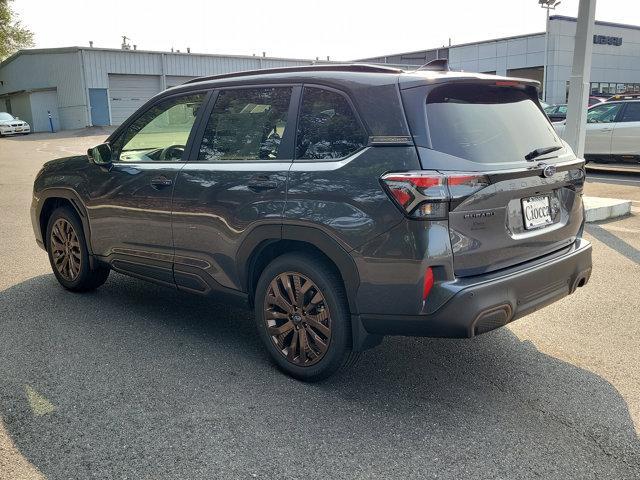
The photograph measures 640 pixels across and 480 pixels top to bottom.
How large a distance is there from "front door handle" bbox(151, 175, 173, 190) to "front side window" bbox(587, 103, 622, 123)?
1260cm

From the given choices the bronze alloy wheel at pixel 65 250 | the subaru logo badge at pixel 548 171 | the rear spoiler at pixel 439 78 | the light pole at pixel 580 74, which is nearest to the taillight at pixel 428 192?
the rear spoiler at pixel 439 78

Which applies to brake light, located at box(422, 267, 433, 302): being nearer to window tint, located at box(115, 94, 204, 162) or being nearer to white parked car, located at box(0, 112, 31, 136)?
window tint, located at box(115, 94, 204, 162)

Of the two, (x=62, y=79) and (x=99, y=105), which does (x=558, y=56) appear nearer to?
(x=99, y=105)

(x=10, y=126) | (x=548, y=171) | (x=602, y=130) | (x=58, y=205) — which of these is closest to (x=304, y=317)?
(x=548, y=171)

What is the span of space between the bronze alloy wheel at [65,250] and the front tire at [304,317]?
2.30 metres

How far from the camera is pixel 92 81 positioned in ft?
130

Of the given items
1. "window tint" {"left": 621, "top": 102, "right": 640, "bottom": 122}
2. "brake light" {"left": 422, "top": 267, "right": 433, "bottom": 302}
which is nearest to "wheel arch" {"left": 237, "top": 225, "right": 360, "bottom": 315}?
"brake light" {"left": 422, "top": 267, "right": 433, "bottom": 302}

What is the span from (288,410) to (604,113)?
13.5 meters

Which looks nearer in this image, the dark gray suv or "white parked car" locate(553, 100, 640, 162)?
the dark gray suv

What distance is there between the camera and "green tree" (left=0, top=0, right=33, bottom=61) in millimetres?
48375

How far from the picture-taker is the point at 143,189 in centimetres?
450

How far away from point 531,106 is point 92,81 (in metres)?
40.3

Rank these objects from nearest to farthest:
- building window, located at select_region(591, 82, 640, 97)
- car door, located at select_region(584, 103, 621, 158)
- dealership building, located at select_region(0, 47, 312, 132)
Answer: car door, located at select_region(584, 103, 621, 158)
dealership building, located at select_region(0, 47, 312, 132)
building window, located at select_region(591, 82, 640, 97)

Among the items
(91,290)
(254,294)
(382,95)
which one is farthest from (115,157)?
(382,95)
